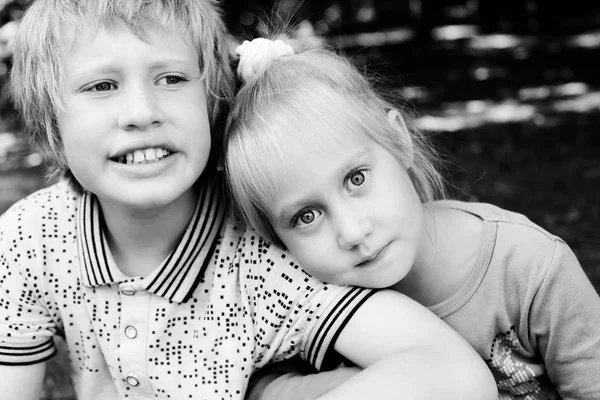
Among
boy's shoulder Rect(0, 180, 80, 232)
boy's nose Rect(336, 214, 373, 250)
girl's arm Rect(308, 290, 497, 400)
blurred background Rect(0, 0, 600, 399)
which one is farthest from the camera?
blurred background Rect(0, 0, 600, 399)

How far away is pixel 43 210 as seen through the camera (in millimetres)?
2271

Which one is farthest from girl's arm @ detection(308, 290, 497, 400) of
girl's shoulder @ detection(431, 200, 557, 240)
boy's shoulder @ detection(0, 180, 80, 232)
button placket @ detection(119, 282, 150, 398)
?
boy's shoulder @ detection(0, 180, 80, 232)

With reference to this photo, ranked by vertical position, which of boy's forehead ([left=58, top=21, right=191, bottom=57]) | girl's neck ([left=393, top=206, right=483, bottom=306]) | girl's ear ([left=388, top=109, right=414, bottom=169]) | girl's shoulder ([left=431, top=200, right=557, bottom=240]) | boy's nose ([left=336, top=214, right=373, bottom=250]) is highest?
boy's forehead ([left=58, top=21, right=191, bottom=57])

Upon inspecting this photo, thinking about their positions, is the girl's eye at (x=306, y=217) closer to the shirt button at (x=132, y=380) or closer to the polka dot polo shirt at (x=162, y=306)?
the polka dot polo shirt at (x=162, y=306)

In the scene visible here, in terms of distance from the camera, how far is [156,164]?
1939mm

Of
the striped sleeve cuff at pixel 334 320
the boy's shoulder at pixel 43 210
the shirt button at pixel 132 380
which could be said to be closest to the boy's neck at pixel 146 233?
the boy's shoulder at pixel 43 210

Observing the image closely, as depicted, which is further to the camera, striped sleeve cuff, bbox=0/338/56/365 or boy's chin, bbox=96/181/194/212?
striped sleeve cuff, bbox=0/338/56/365

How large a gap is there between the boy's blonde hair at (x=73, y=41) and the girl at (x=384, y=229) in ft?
0.33

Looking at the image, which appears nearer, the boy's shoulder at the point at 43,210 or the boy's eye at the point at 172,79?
the boy's eye at the point at 172,79

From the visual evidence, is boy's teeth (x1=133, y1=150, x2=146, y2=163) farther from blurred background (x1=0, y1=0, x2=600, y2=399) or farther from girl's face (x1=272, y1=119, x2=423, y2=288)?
blurred background (x1=0, y1=0, x2=600, y2=399)

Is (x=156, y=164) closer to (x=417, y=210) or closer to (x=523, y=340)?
(x=417, y=210)

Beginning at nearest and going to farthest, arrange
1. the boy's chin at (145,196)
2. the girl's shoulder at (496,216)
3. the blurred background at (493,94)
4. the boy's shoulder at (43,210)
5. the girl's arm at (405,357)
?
the girl's arm at (405,357) < the boy's chin at (145,196) < the girl's shoulder at (496,216) < the boy's shoulder at (43,210) < the blurred background at (493,94)

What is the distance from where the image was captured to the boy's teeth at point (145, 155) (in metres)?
1.94

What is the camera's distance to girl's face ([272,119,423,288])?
6.12 ft
